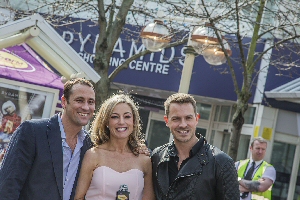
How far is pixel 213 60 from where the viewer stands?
11.3 metres

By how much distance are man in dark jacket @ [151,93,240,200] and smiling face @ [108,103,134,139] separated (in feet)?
1.08

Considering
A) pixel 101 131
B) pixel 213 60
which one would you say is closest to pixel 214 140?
pixel 213 60

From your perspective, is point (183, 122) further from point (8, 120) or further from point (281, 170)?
point (281, 170)

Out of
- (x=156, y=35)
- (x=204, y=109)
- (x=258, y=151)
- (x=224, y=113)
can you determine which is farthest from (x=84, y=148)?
(x=204, y=109)

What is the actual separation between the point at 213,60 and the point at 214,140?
9.92m

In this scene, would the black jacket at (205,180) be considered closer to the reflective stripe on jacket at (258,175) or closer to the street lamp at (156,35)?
the reflective stripe on jacket at (258,175)

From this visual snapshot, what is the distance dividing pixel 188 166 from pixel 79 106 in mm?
1073

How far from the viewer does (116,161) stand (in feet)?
18.1

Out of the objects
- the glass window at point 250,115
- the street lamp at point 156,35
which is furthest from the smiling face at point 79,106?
the glass window at point 250,115

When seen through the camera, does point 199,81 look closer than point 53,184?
No

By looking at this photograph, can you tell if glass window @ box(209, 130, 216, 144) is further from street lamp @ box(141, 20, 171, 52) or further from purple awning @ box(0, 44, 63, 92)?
purple awning @ box(0, 44, 63, 92)

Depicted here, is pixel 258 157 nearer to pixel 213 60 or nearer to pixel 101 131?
pixel 213 60

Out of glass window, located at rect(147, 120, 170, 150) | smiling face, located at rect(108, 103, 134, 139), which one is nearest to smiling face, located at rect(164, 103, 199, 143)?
smiling face, located at rect(108, 103, 134, 139)

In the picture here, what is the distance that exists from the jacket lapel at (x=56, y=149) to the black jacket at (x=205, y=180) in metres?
0.77
